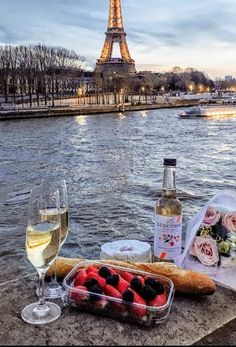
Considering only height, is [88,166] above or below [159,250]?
below

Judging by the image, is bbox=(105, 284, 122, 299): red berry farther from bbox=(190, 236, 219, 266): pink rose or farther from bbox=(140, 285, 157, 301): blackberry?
bbox=(190, 236, 219, 266): pink rose

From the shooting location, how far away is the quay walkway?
1355 mm

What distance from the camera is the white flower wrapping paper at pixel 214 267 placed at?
6.15 feet

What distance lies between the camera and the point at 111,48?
83.4 m

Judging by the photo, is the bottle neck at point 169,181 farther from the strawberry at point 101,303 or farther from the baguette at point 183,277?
the strawberry at point 101,303

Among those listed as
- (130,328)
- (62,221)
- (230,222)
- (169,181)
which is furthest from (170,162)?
(130,328)

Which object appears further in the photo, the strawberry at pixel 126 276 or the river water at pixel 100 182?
the river water at pixel 100 182

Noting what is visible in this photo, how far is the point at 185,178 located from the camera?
9.66 meters

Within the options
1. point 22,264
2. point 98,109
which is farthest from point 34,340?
point 98,109

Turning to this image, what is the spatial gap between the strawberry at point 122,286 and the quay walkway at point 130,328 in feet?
0.32

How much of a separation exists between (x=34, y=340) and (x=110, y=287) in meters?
0.28

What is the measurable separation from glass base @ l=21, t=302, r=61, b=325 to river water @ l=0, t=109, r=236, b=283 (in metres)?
0.77

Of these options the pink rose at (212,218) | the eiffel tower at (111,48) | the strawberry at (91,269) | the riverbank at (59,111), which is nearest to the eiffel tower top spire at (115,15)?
the eiffel tower at (111,48)

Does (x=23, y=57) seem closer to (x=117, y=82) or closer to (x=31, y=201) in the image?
(x=117, y=82)
